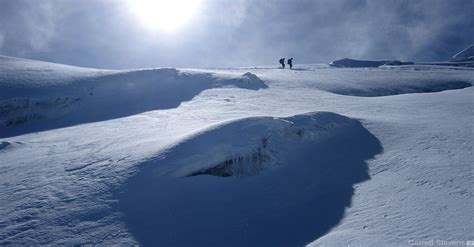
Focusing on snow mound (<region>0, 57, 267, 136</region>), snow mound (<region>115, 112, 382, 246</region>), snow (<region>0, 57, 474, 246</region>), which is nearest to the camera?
snow (<region>0, 57, 474, 246</region>)

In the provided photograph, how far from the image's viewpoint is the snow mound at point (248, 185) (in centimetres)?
936

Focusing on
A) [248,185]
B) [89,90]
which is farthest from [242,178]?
[89,90]

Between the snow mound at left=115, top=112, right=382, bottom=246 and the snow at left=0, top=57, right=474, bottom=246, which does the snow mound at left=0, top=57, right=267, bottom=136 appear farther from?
the snow mound at left=115, top=112, right=382, bottom=246

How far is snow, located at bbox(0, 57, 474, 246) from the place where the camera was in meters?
8.98

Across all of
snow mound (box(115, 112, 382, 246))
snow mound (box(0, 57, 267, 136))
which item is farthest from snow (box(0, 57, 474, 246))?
snow mound (box(0, 57, 267, 136))

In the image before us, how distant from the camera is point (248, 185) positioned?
1155cm

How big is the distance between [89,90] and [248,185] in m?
17.3

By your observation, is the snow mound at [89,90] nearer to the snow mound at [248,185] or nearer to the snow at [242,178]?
the snow at [242,178]

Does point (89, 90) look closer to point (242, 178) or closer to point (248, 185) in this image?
point (242, 178)

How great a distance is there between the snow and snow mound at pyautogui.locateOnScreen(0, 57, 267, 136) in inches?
43.7

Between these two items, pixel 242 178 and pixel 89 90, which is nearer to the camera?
pixel 242 178

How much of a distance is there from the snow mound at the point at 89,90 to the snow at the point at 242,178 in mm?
1109

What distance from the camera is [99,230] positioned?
9.04 meters

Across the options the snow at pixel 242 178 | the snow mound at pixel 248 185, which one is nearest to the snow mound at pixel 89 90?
the snow at pixel 242 178
